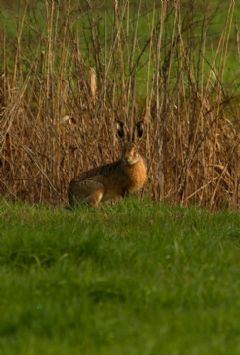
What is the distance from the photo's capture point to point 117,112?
38.7 feet

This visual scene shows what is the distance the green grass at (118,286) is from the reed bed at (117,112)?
3149 millimetres

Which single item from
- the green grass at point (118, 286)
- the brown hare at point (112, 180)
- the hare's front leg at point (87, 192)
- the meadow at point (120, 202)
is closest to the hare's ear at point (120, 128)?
the brown hare at point (112, 180)

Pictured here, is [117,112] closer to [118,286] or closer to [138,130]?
[138,130]

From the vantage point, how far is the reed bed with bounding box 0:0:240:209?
1152 cm

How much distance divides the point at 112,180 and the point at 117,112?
3.55ft

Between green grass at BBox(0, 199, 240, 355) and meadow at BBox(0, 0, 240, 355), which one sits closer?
green grass at BBox(0, 199, 240, 355)

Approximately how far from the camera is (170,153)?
38.2 ft

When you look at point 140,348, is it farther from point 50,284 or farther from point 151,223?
point 151,223

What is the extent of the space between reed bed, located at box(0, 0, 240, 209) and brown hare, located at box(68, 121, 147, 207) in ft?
1.31

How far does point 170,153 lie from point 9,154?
1.75 meters

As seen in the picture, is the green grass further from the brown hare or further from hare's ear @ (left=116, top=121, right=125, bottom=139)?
hare's ear @ (left=116, top=121, right=125, bottom=139)

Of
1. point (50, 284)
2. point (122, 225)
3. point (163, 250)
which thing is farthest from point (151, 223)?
point (50, 284)

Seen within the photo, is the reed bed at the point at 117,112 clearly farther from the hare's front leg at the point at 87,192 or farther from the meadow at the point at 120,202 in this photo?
the hare's front leg at the point at 87,192

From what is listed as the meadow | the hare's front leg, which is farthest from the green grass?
the hare's front leg
